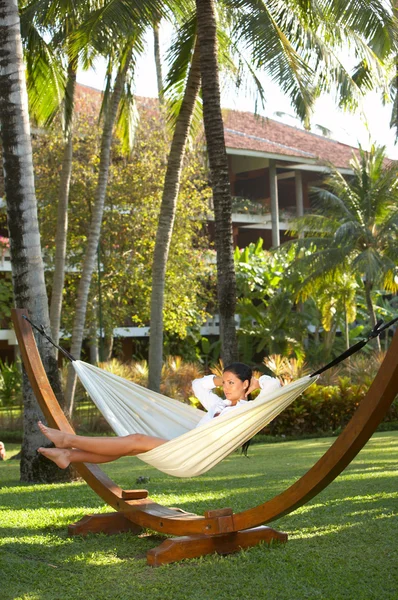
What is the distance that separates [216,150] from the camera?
9.92 metres

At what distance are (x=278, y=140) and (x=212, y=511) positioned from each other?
86.7 feet

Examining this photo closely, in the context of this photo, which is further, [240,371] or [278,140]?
[278,140]

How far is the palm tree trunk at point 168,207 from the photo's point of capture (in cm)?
1202

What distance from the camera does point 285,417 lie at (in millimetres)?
13828

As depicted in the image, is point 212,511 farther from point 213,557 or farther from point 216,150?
point 216,150

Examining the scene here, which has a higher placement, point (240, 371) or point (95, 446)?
point (240, 371)

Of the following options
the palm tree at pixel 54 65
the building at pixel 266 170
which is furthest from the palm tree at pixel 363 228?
the palm tree at pixel 54 65

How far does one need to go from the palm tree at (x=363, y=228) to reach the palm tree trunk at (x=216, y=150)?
9.97m

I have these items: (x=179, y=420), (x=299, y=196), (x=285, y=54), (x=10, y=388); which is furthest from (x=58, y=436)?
(x=299, y=196)

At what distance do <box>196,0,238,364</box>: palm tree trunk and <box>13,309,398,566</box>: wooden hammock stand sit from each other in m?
4.78

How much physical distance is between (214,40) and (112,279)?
34.1ft

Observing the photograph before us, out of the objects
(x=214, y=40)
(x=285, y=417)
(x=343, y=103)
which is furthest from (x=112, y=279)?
(x=214, y=40)

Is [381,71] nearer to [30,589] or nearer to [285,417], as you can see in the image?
[285,417]

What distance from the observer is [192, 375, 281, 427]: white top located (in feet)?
14.9
